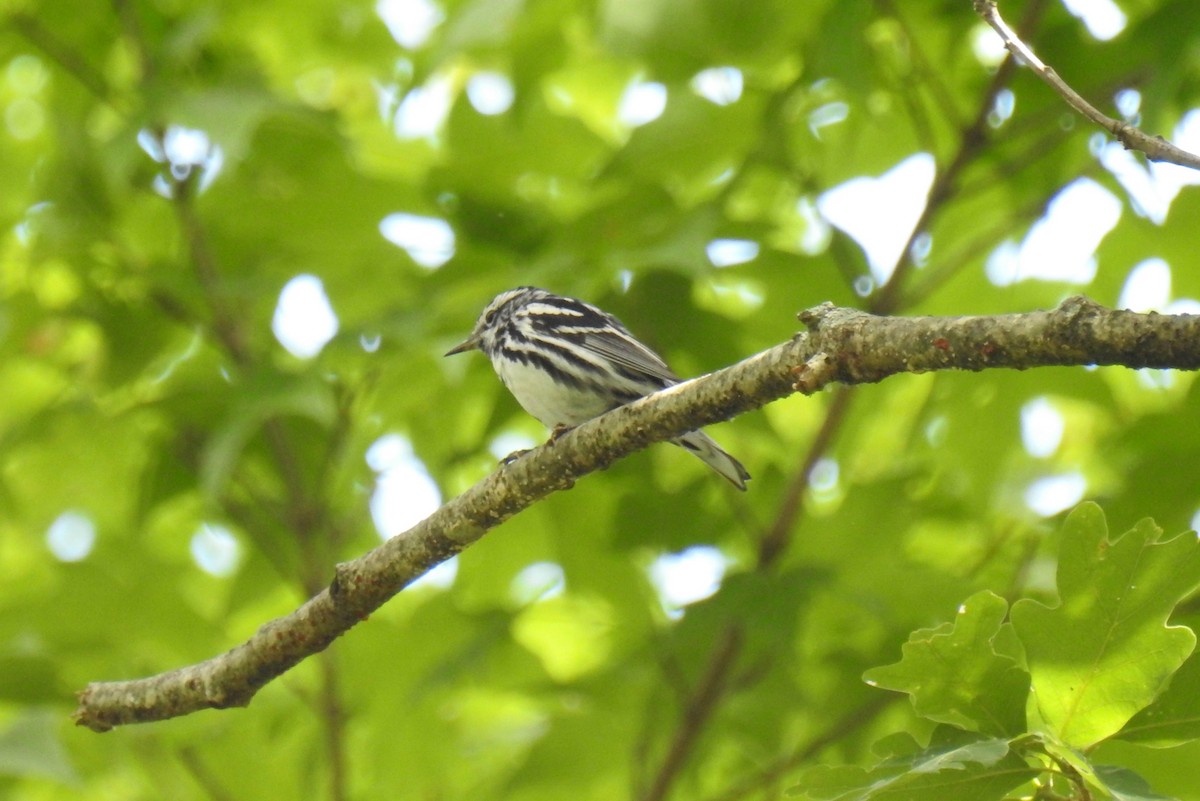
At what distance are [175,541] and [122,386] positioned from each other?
2031mm

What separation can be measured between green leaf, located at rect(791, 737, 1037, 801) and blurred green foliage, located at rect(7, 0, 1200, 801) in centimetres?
183

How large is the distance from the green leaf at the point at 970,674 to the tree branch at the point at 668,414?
443 millimetres

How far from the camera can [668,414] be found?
8.89ft

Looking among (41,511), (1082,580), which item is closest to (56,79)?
(41,511)

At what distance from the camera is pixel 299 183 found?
5070 millimetres

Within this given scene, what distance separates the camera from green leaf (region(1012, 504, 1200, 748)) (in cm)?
188

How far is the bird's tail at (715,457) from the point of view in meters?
4.34

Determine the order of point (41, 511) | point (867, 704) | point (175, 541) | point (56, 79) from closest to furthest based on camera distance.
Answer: point (867, 704) < point (56, 79) < point (41, 511) < point (175, 541)

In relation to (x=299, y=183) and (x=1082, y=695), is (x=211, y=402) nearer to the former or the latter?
(x=299, y=183)

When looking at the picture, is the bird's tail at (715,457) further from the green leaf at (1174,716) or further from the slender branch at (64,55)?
the slender branch at (64,55)

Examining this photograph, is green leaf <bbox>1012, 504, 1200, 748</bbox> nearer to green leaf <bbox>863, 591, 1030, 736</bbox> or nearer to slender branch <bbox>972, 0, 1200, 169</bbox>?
green leaf <bbox>863, 591, 1030, 736</bbox>

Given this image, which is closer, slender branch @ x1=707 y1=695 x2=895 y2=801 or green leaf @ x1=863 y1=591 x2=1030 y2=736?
green leaf @ x1=863 y1=591 x2=1030 y2=736

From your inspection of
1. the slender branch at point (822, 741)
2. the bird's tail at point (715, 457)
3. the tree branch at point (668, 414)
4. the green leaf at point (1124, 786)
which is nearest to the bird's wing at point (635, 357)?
the bird's tail at point (715, 457)

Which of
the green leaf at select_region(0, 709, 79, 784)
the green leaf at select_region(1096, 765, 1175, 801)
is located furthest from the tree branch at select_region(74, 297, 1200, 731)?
the green leaf at select_region(1096, 765, 1175, 801)
